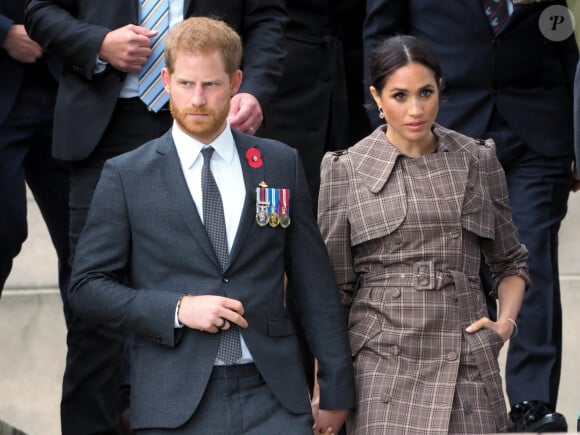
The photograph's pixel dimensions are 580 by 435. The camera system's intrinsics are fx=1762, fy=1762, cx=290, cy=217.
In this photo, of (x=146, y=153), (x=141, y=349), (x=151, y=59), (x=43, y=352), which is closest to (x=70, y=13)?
(x=151, y=59)

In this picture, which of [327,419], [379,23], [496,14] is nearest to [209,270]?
[327,419]

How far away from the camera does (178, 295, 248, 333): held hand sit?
4.66 m

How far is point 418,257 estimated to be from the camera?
525 centimetres

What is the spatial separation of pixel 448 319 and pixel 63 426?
1.72 metres

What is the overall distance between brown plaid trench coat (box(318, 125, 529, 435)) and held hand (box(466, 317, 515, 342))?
0.02m

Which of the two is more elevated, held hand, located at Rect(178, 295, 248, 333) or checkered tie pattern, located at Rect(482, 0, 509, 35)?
checkered tie pattern, located at Rect(482, 0, 509, 35)

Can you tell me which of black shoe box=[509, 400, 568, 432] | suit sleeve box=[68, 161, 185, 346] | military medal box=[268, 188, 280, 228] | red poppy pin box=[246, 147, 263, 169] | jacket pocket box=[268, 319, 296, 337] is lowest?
black shoe box=[509, 400, 568, 432]

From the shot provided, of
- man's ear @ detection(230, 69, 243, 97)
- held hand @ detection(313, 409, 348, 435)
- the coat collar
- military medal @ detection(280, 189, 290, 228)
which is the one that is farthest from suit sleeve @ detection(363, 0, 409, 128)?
held hand @ detection(313, 409, 348, 435)

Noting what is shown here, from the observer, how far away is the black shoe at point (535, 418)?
20.2ft

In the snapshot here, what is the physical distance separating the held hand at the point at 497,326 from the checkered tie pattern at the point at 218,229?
2.60 feet

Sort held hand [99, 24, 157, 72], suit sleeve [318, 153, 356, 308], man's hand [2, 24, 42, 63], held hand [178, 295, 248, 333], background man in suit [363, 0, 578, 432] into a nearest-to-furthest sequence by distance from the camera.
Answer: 1. held hand [178, 295, 248, 333]
2. suit sleeve [318, 153, 356, 308]
3. held hand [99, 24, 157, 72]
4. man's hand [2, 24, 42, 63]
5. background man in suit [363, 0, 578, 432]

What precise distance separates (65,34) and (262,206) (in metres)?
1.35

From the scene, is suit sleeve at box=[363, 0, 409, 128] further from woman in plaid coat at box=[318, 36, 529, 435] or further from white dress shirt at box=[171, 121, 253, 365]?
white dress shirt at box=[171, 121, 253, 365]

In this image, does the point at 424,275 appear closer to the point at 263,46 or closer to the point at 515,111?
the point at 263,46
